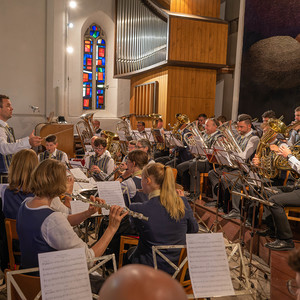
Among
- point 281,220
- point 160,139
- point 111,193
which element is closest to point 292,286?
point 111,193

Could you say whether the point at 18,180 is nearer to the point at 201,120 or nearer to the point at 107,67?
the point at 201,120

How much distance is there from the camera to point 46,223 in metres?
2.00

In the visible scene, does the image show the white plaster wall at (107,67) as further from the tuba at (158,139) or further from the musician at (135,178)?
the musician at (135,178)

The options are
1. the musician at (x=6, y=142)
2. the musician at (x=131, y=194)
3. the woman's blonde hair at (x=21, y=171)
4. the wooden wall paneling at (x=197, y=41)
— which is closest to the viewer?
the woman's blonde hair at (x=21, y=171)

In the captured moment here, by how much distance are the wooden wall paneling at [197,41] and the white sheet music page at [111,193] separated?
6272 millimetres

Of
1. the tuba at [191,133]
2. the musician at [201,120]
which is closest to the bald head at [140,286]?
the tuba at [191,133]

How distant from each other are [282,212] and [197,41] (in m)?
6.21

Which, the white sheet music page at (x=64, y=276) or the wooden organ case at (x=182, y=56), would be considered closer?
the white sheet music page at (x=64, y=276)

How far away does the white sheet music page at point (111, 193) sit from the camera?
311 centimetres

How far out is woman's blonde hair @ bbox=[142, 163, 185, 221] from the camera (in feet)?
8.27

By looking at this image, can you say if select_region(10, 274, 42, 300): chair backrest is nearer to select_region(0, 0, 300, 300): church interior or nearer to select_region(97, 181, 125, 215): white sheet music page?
select_region(0, 0, 300, 300): church interior

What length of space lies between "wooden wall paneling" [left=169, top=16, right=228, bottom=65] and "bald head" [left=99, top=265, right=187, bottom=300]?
8641 mm

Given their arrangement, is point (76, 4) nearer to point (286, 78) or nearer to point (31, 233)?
point (286, 78)

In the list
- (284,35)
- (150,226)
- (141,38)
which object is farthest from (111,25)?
(150,226)
